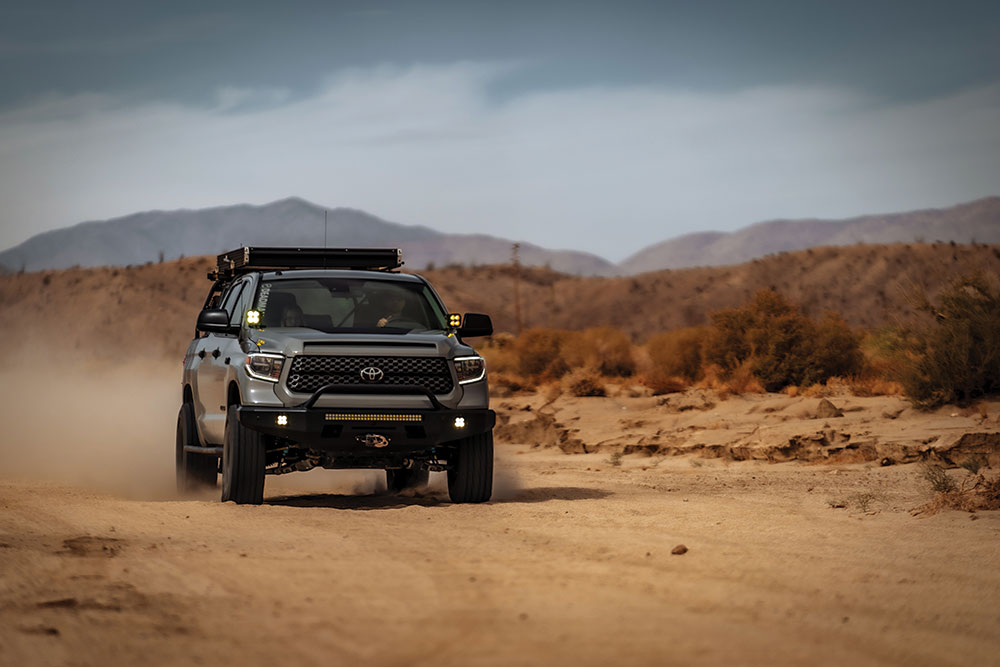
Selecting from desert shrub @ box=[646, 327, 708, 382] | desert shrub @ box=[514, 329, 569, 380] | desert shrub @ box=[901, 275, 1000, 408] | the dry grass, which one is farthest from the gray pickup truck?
desert shrub @ box=[514, 329, 569, 380]

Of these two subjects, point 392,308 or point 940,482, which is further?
point 940,482

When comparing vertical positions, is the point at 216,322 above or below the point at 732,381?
above

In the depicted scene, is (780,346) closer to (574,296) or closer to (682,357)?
(682,357)

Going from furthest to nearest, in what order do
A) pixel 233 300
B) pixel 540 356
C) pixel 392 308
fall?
Answer: pixel 540 356 → pixel 233 300 → pixel 392 308

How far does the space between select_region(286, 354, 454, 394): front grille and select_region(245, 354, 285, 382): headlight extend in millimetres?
133

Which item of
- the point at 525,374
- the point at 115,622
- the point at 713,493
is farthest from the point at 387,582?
the point at 525,374

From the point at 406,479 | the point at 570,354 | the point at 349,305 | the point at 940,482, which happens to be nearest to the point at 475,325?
the point at 349,305

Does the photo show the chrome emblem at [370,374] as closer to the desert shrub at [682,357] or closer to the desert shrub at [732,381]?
the desert shrub at [732,381]

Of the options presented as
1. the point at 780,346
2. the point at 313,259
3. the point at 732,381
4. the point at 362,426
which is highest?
the point at 313,259

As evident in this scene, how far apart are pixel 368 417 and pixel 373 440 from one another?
0.22 metres

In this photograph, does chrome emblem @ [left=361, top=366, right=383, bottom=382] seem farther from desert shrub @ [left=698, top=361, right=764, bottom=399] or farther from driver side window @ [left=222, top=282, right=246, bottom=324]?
desert shrub @ [left=698, top=361, right=764, bottom=399]

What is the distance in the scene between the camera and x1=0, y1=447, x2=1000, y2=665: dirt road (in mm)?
6680

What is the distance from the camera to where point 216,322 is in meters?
13.2

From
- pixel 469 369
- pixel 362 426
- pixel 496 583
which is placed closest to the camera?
pixel 496 583
